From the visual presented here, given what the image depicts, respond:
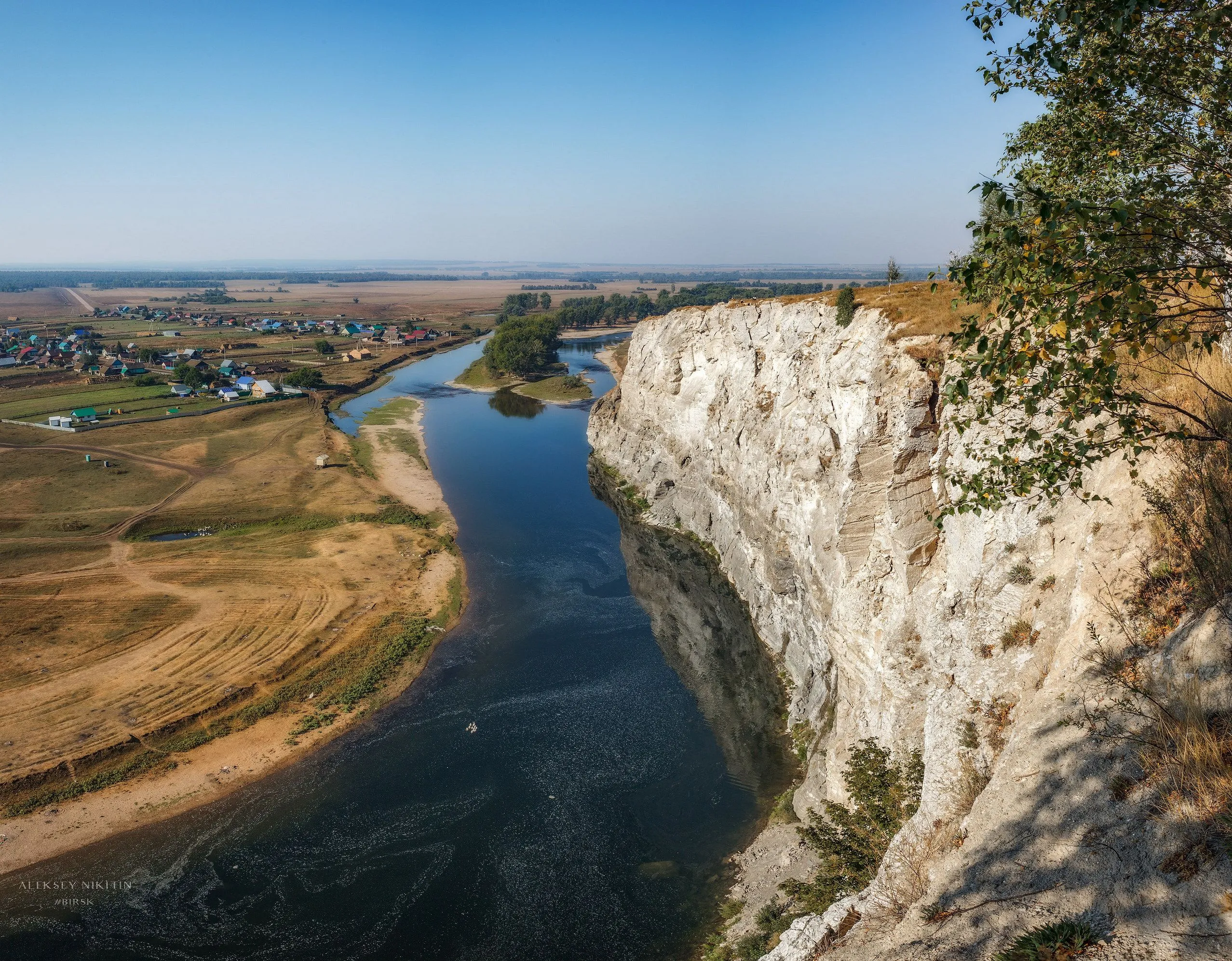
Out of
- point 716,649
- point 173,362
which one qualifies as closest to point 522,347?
point 173,362

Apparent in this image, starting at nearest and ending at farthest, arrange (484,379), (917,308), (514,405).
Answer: (917,308) → (514,405) → (484,379)

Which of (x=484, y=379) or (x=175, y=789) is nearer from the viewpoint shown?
(x=175, y=789)

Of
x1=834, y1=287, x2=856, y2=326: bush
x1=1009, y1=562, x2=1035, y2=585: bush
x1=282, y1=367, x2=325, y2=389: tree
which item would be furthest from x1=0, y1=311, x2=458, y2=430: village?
x1=1009, y1=562, x2=1035, y2=585: bush

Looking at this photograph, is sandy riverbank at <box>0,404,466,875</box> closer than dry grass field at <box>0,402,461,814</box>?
Yes

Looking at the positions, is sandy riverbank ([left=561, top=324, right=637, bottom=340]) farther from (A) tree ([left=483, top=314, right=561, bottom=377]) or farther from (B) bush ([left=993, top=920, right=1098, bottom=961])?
(B) bush ([left=993, top=920, right=1098, bottom=961])

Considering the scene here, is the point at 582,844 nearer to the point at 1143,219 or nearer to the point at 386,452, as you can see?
the point at 1143,219

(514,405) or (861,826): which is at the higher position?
(514,405)

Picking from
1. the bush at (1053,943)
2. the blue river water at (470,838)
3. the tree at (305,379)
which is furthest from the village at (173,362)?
the bush at (1053,943)

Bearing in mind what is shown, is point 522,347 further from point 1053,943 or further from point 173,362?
Result: point 1053,943
